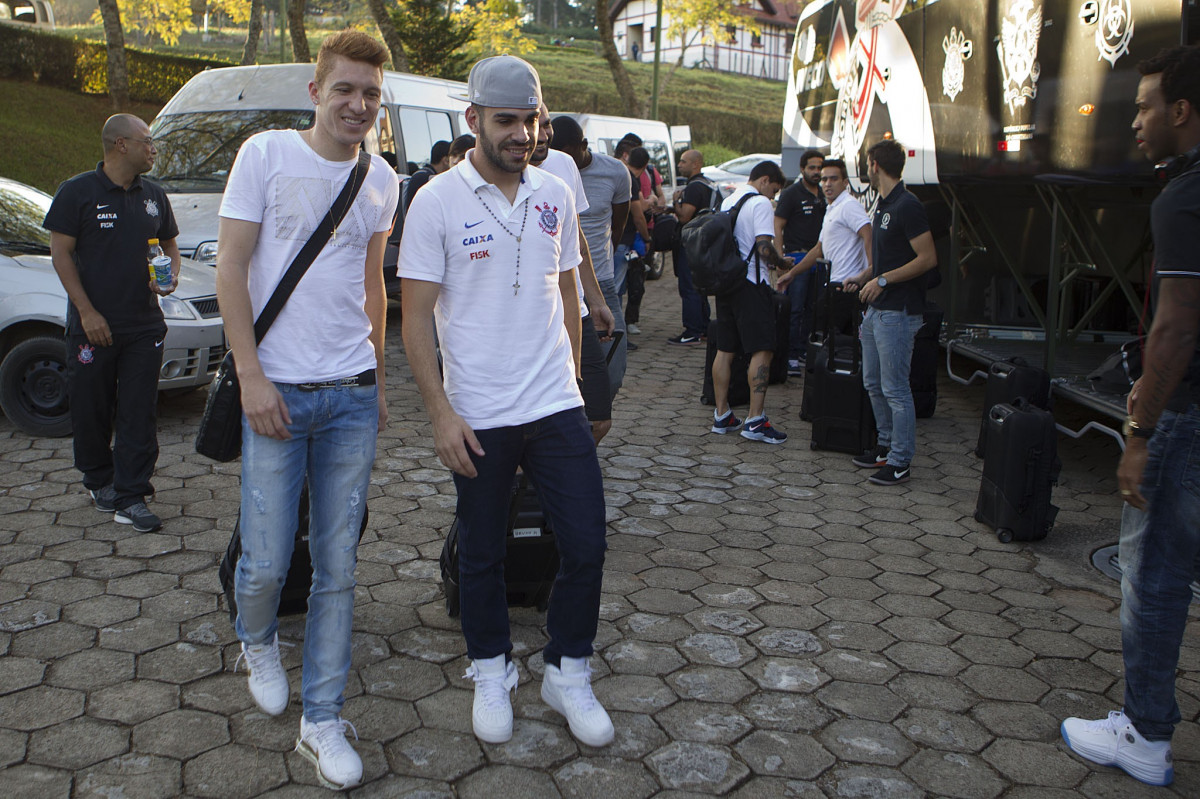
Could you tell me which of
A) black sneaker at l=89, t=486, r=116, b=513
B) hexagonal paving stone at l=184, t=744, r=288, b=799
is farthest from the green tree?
hexagonal paving stone at l=184, t=744, r=288, b=799

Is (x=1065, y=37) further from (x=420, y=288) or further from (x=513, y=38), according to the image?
(x=513, y=38)

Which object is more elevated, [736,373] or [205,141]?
[205,141]

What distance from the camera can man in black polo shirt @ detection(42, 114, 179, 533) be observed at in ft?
16.6

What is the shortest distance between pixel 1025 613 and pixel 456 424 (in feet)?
9.15

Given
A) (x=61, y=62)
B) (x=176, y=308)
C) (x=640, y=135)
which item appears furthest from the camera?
(x=61, y=62)

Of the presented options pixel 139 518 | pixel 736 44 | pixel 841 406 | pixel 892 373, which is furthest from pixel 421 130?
pixel 736 44

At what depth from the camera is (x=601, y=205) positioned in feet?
19.5

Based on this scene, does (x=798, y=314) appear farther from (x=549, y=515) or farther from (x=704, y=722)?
(x=549, y=515)

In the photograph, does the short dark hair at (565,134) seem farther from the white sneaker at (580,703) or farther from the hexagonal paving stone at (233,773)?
the hexagonal paving stone at (233,773)

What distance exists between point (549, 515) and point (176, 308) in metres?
4.75

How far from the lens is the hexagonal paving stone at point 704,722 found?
337 cm

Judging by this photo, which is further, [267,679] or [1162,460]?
[267,679]

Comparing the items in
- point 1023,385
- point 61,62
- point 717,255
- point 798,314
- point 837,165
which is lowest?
point 798,314

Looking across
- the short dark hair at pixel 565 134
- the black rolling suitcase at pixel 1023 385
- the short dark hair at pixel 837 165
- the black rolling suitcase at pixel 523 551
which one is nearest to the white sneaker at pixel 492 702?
the black rolling suitcase at pixel 523 551
